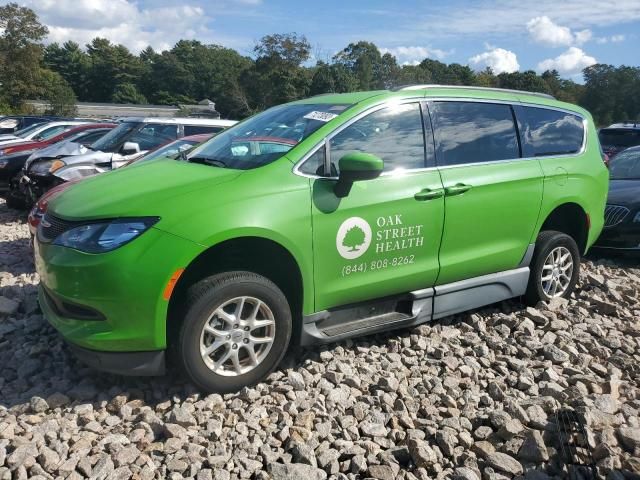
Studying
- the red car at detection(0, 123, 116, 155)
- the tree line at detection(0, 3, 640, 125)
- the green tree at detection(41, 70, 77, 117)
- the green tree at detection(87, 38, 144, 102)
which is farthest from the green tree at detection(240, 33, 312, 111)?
the red car at detection(0, 123, 116, 155)

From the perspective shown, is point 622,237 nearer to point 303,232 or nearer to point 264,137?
point 264,137

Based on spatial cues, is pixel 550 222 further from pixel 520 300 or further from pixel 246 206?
pixel 246 206

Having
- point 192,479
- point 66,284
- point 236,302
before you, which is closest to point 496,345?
point 236,302

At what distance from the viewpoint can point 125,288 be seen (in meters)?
3.12

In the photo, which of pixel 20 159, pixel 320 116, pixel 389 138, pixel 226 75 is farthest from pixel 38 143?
pixel 226 75

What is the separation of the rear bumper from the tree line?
47.6 metres

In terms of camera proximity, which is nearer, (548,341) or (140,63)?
(548,341)

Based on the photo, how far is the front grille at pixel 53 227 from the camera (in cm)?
344

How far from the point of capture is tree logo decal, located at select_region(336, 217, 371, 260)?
3.68 metres

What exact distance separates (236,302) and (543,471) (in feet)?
6.13

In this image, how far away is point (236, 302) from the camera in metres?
3.44

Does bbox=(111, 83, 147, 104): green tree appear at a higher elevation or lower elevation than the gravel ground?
higher

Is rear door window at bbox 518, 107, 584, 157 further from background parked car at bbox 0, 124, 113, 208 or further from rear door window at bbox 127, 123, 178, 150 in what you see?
background parked car at bbox 0, 124, 113, 208

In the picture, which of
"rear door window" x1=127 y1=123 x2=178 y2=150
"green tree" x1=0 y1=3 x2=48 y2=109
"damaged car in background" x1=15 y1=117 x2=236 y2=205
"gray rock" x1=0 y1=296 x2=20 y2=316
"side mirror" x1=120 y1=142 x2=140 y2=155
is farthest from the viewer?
"green tree" x1=0 y1=3 x2=48 y2=109
